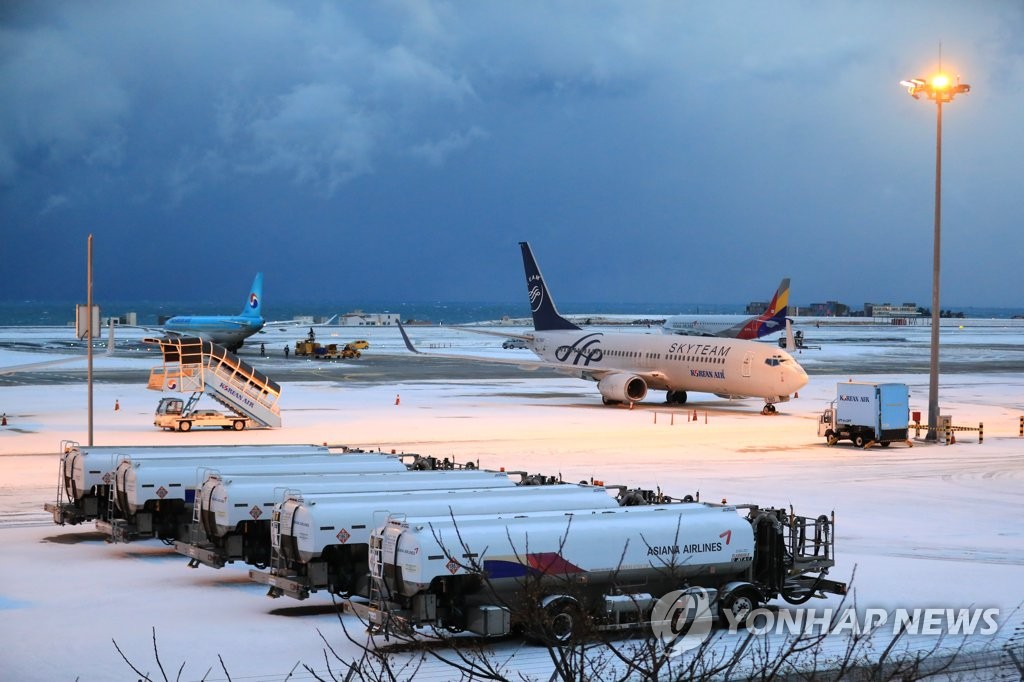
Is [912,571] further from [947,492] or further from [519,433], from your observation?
[519,433]

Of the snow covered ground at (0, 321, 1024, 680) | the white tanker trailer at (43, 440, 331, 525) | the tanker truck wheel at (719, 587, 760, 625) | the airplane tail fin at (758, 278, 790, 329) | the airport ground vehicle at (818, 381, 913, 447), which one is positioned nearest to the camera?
the snow covered ground at (0, 321, 1024, 680)

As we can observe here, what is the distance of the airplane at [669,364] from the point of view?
2286 inches

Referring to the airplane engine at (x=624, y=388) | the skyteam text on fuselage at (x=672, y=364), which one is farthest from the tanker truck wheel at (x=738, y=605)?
the airplane engine at (x=624, y=388)

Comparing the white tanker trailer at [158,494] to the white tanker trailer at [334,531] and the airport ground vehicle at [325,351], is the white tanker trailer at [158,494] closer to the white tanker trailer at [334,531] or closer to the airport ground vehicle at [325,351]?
the white tanker trailer at [334,531]

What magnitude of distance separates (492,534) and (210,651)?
4415 mm

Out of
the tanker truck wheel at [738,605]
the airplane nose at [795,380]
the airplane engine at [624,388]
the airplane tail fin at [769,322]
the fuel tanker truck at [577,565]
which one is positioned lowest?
the tanker truck wheel at [738,605]

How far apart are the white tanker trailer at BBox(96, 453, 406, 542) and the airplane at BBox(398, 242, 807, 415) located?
82.6 feet

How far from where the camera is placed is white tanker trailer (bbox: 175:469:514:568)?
2309 centimetres

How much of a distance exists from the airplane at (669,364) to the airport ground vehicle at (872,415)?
30.7 feet

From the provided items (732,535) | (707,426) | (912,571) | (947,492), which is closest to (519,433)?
(707,426)

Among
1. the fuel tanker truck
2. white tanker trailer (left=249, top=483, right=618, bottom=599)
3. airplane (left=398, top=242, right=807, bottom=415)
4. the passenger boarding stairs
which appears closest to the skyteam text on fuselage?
airplane (left=398, top=242, right=807, bottom=415)

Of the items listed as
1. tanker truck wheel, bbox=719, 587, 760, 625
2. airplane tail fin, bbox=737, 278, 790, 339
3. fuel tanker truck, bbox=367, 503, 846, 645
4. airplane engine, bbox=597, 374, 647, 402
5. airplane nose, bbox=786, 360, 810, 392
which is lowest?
tanker truck wheel, bbox=719, 587, 760, 625

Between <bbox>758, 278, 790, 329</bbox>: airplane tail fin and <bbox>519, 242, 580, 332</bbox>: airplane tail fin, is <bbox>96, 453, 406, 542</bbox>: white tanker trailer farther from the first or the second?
<bbox>758, 278, 790, 329</bbox>: airplane tail fin

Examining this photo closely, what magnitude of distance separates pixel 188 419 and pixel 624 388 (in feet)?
72.0
